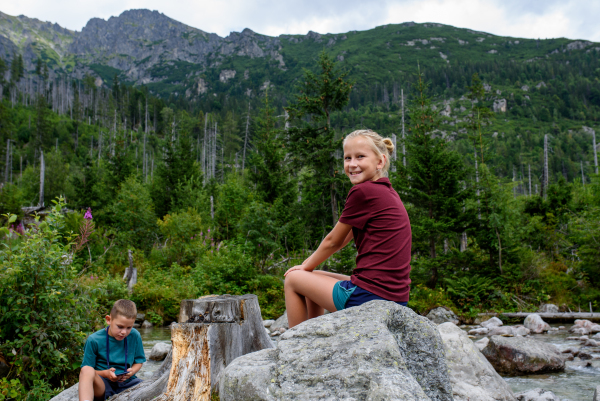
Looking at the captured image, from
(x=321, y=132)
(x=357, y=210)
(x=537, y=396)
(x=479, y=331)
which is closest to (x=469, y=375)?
(x=537, y=396)

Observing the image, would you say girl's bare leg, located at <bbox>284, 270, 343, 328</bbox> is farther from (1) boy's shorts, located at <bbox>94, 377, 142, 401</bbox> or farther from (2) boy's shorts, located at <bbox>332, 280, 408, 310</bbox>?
(1) boy's shorts, located at <bbox>94, 377, 142, 401</bbox>

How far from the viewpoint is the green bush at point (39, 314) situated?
12.7 feet

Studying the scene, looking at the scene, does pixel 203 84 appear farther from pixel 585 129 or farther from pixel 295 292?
pixel 295 292

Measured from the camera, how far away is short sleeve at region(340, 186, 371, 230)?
2.72m

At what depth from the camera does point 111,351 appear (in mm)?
3711

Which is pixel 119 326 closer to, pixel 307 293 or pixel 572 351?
pixel 307 293

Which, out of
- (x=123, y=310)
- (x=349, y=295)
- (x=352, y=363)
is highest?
(x=349, y=295)

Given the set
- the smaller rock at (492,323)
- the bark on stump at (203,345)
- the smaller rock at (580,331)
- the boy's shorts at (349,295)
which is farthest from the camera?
the smaller rock at (492,323)

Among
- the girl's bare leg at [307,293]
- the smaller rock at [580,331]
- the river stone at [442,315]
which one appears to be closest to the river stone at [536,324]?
the smaller rock at [580,331]

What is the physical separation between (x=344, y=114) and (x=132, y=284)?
3662 inches

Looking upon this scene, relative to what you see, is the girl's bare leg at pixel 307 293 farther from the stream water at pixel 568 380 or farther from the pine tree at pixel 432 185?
the pine tree at pixel 432 185

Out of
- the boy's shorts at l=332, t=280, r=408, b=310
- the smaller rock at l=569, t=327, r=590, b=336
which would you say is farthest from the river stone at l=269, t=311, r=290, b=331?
the boy's shorts at l=332, t=280, r=408, b=310

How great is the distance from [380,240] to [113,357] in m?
2.79

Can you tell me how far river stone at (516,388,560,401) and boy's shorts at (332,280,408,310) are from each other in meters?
3.36
